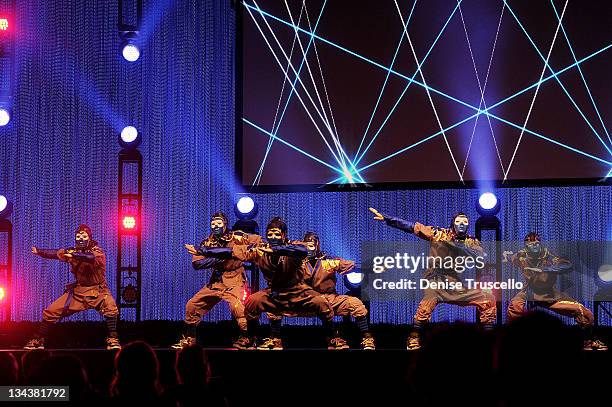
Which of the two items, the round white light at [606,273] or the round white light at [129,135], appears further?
the round white light at [129,135]

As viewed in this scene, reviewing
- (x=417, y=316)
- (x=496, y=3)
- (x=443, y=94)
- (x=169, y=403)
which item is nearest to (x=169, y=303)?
(x=417, y=316)

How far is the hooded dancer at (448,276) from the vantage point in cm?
740

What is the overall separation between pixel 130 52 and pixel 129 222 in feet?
6.64

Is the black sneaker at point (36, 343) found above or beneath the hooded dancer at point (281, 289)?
beneath

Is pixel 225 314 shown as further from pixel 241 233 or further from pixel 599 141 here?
pixel 599 141

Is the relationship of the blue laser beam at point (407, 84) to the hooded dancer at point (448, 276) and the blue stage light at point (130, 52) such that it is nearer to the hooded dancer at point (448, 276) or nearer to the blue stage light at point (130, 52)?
the hooded dancer at point (448, 276)

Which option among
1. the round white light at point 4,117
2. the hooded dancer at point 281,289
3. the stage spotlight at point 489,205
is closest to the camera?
the hooded dancer at point 281,289

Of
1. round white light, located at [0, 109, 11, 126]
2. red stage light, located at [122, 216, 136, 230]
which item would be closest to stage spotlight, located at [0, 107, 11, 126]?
round white light, located at [0, 109, 11, 126]

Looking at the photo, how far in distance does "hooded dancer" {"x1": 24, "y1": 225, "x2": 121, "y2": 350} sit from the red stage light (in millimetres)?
702

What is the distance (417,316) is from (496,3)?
11.3 feet

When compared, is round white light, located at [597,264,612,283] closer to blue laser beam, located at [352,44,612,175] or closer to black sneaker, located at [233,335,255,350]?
blue laser beam, located at [352,44,612,175]

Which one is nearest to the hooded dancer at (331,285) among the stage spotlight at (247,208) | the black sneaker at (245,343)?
the black sneaker at (245,343)

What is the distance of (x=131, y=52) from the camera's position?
30.3 feet

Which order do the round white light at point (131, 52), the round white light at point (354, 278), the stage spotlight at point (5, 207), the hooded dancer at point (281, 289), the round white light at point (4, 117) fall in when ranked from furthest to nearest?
the round white light at point (4, 117) → the round white light at point (131, 52) → the stage spotlight at point (5, 207) → the round white light at point (354, 278) → the hooded dancer at point (281, 289)
